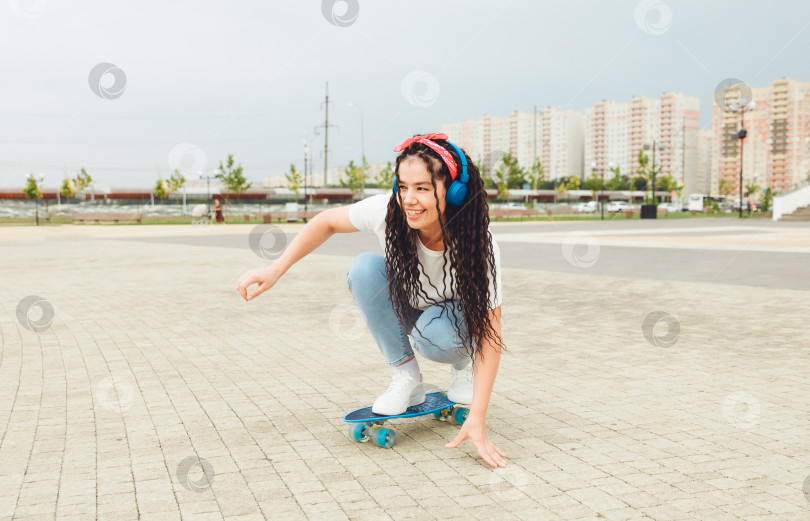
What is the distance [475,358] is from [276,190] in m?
91.5

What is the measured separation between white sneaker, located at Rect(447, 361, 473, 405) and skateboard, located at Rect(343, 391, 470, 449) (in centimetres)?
7

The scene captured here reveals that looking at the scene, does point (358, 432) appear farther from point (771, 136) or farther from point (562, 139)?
point (562, 139)

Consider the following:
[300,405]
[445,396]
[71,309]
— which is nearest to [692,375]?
[445,396]

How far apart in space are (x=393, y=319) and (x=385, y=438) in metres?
0.58

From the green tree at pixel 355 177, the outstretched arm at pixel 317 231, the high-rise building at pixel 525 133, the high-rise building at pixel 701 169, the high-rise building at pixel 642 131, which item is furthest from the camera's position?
the high-rise building at pixel 701 169

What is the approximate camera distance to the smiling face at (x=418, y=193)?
3.07m

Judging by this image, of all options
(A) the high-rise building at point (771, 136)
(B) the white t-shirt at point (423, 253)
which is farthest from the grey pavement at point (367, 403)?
(A) the high-rise building at point (771, 136)

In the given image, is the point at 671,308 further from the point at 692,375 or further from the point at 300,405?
the point at 300,405

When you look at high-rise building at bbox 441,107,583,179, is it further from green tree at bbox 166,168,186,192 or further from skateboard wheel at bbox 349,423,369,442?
skateboard wheel at bbox 349,423,369,442

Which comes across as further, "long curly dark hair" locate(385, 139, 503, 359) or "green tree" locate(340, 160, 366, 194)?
"green tree" locate(340, 160, 366, 194)

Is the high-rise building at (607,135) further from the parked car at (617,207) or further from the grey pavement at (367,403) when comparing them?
the grey pavement at (367,403)

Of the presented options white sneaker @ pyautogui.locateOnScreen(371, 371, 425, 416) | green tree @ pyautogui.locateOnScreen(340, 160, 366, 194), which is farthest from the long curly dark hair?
green tree @ pyautogui.locateOnScreen(340, 160, 366, 194)

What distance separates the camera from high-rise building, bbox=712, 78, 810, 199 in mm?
80250

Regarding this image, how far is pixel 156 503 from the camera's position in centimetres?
273
